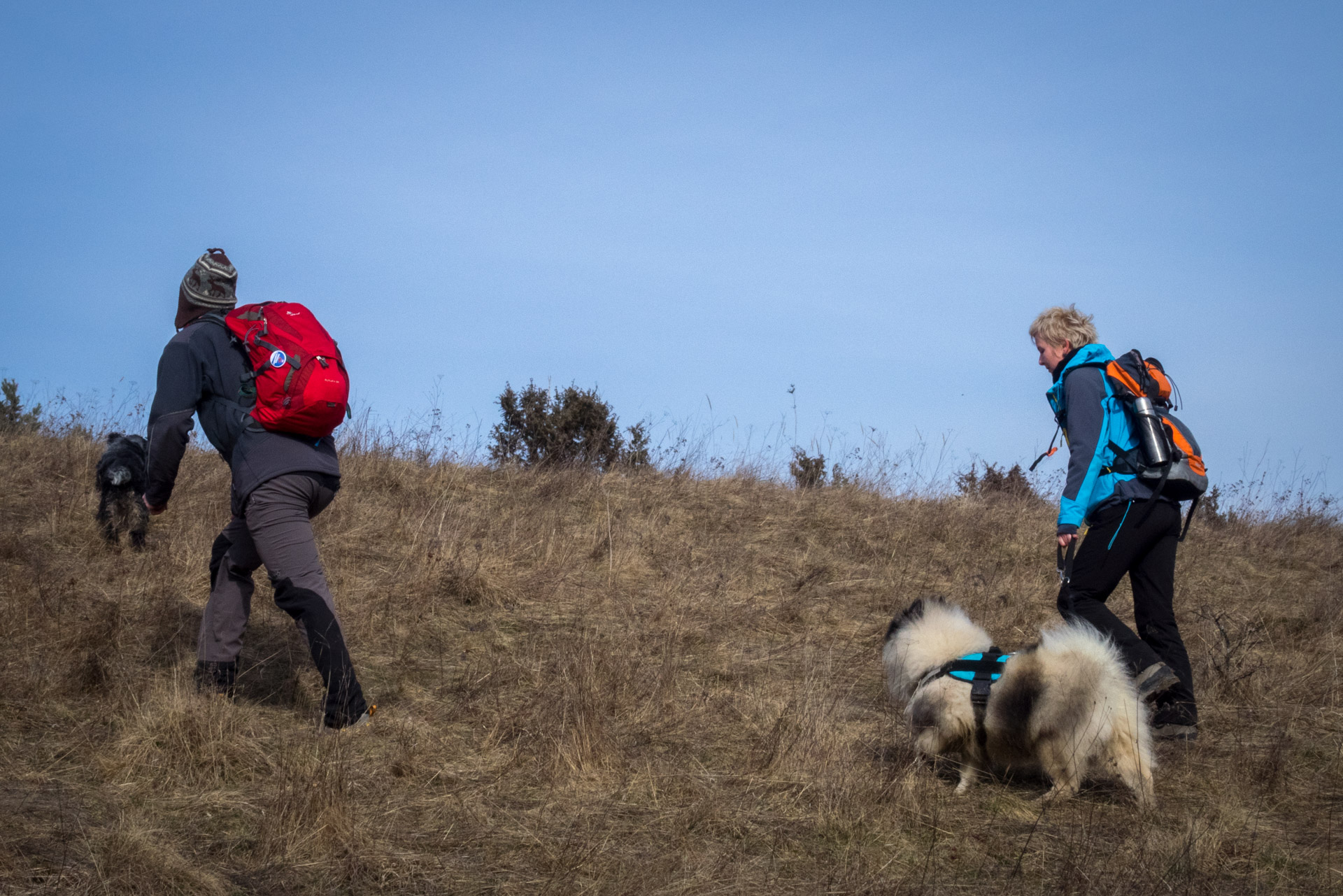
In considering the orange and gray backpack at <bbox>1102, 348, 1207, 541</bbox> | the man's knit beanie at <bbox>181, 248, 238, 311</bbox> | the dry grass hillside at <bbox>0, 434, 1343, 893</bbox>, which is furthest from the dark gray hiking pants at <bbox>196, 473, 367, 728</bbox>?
the orange and gray backpack at <bbox>1102, 348, 1207, 541</bbox>

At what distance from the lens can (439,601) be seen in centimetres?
632

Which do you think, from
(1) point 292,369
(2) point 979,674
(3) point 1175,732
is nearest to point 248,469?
(1) point 292,369

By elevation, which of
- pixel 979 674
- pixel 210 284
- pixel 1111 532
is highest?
pixel 210 284

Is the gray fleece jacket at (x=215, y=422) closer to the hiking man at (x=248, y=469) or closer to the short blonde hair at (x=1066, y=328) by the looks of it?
the hiking man at (x=248, y=469)

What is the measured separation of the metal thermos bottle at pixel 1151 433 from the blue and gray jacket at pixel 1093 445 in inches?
2.6

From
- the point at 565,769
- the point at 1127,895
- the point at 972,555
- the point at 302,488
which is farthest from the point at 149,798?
the point at 972,555

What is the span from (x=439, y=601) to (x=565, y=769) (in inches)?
105

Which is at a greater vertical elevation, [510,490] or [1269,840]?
[510,490]

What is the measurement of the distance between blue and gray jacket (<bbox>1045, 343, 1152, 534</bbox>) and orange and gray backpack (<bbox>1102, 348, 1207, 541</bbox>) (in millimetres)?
29

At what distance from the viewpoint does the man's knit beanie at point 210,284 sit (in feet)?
14.0

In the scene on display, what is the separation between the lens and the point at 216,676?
4.32 m

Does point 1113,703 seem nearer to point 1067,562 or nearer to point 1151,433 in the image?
point 1067,562

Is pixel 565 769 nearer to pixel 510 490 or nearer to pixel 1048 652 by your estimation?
pixel 1048 652

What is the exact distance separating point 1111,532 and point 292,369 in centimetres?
366
